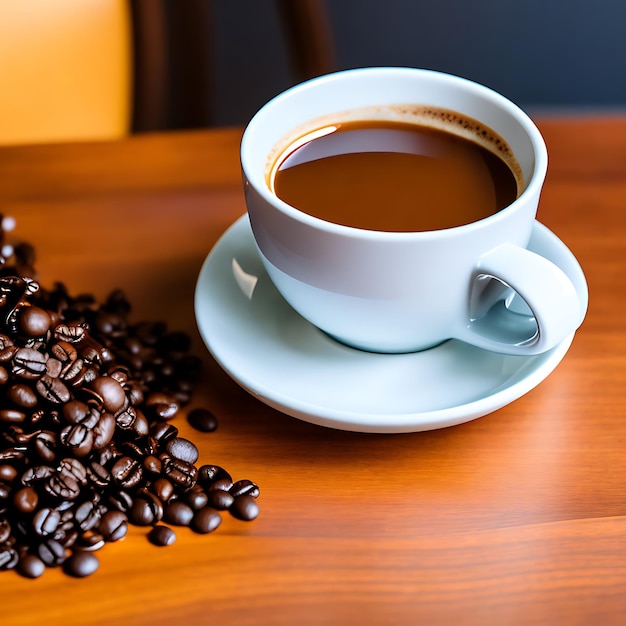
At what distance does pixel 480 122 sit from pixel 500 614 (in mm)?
647

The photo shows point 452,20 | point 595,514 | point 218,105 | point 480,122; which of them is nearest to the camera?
point 595,514

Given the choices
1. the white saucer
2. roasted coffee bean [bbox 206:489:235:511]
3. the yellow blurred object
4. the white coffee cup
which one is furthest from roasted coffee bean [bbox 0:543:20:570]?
the yellow blurred object

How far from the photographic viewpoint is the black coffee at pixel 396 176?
3.45 ft

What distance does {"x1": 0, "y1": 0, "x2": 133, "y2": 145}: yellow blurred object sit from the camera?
1864 millimetres

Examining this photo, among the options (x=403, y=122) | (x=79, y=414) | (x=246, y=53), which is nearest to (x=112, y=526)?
(x=79, y=414)

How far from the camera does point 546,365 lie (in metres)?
0.98

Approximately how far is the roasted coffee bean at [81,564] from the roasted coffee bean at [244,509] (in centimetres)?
16

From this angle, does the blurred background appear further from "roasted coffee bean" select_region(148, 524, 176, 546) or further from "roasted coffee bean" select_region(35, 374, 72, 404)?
"roasted coffee bean" select_region(148, 524, 176, 546)

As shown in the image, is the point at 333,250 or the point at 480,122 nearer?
the point at 333,250

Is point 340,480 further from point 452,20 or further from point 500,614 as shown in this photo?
point 452,20

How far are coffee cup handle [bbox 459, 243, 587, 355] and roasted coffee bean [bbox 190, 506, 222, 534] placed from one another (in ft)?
1.22

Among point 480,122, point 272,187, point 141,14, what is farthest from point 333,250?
point 141,14

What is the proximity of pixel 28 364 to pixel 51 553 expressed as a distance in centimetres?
21

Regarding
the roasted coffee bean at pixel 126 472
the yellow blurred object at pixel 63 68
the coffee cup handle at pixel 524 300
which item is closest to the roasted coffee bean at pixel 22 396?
the roasted coffee bean at pixel 126 472
